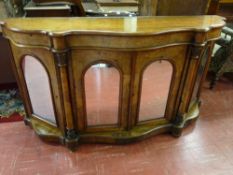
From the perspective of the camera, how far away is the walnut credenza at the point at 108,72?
1.25 m

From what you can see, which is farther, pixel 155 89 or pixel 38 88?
pixel 155 89

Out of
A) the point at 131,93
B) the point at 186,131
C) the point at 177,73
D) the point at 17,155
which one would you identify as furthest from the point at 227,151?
the point at 17,155

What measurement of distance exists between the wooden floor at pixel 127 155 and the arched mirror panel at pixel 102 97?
262 mm

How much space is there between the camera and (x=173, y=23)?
4.72 ft

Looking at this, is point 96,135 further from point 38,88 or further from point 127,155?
point 38,88

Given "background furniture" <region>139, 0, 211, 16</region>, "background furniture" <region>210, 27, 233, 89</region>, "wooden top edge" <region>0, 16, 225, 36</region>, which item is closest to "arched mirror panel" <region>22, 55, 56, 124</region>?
"wooden top edge" <region>0, 16, 225, 36</region>

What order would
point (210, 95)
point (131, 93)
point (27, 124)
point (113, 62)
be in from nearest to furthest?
Answer: point (113, 62), point (131, 93), point (27, 124), point (210, 95)

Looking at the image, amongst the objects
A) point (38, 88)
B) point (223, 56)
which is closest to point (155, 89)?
point (38, 88)

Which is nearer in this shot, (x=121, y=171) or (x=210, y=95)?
(x=121, y=171)

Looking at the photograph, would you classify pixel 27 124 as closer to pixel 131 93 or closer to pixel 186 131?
pixel 131 93

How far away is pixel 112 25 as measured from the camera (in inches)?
52.7

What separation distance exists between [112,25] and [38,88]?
30.1 inches

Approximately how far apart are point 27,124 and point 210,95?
208 centimetres

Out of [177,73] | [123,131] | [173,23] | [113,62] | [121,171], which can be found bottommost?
[121,171]
